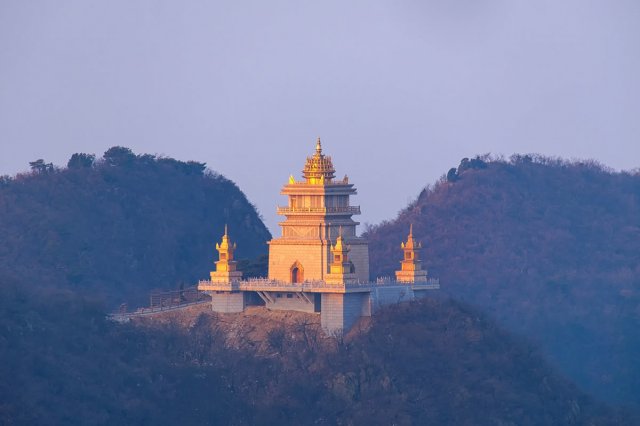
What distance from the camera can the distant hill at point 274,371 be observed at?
→ 162m

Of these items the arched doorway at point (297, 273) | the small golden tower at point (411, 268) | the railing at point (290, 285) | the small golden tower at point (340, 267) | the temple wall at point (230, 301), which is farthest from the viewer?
the small golden tower at point (411, 268)

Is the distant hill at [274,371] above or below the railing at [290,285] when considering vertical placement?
below

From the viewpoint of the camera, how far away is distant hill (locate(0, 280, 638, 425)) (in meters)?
162

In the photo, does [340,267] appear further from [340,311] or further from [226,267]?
[226,267]

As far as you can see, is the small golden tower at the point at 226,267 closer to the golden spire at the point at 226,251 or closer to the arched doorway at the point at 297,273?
the golden spire at the point at 226,251

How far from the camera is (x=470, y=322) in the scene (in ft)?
568

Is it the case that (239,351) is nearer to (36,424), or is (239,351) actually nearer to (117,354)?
(117,354)

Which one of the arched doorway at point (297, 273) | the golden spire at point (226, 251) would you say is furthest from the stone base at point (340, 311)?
the golden spire at point (226, 251)

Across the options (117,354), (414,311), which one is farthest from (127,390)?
(414,311)

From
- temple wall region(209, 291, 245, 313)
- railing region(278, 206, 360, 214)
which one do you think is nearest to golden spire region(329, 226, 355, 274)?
railing region(278, 206, 360, 214)

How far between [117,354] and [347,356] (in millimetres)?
11685

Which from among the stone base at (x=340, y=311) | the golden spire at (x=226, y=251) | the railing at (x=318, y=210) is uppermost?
the railing at (x=318, y=210)

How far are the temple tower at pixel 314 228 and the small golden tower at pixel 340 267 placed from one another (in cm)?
201

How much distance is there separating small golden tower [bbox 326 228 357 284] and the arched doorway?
2.96m
